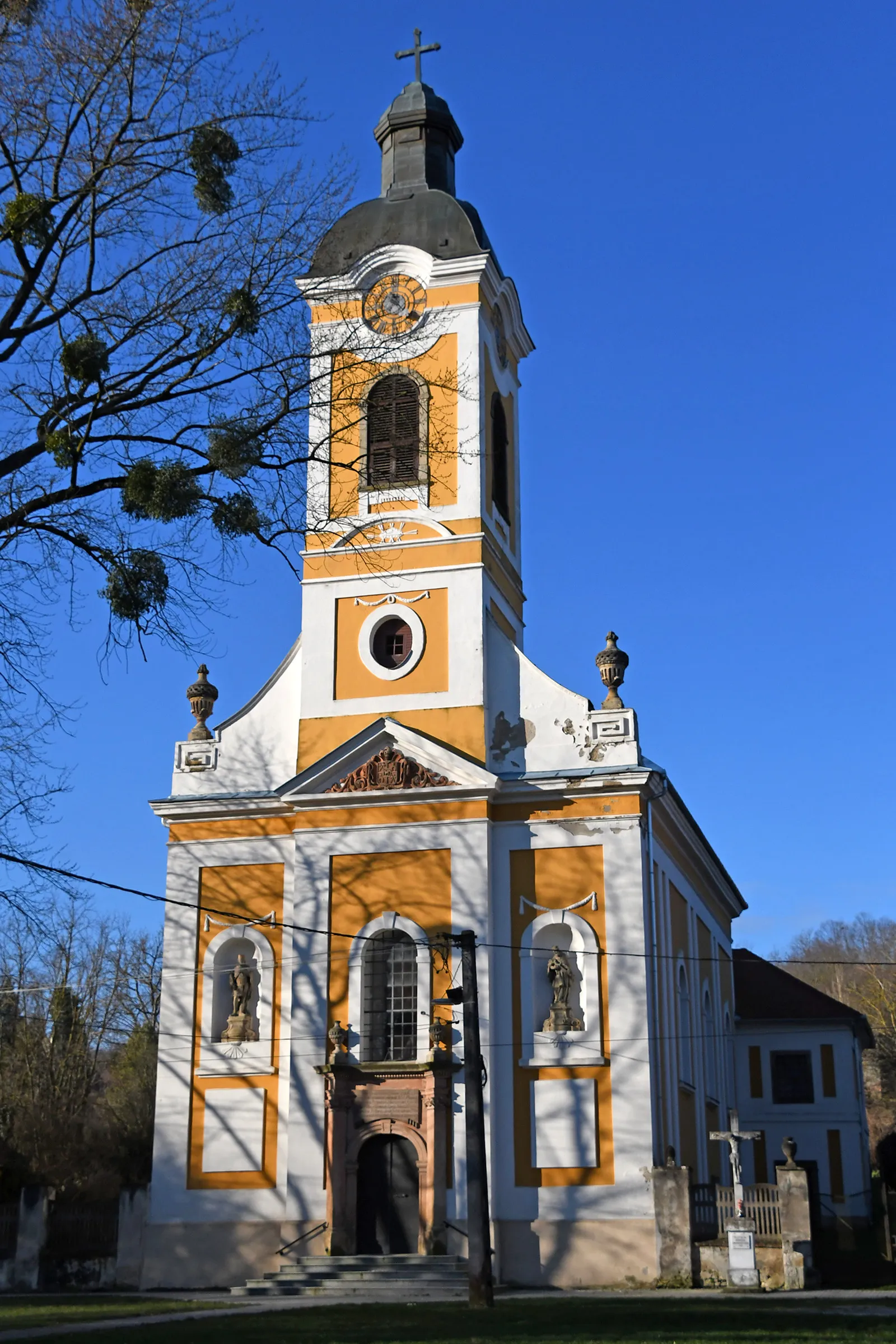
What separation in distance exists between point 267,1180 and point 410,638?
1011 cm

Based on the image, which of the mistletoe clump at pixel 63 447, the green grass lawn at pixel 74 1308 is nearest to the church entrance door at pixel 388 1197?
the green grass lawn at pixel 74 1308

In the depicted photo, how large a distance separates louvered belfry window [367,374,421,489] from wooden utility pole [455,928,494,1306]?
39.4 feet

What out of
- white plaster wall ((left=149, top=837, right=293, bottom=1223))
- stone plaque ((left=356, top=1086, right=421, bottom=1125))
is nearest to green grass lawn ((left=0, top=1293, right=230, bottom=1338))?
white plaster wall ((left=149, top=837, right=293, bottom=1223))

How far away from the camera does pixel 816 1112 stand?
40531mm

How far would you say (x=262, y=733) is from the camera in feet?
97.7

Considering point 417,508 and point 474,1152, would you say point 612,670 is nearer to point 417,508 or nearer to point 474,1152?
point 417,508

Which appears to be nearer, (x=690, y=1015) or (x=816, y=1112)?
(x=690, y=1015)

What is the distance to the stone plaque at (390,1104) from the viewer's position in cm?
2595

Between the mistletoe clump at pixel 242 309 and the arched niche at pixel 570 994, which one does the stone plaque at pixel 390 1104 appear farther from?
the mistletoe clump at pixel 242 309

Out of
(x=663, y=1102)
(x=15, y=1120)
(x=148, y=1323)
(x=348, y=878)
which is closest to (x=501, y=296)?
(x=348, y=878)

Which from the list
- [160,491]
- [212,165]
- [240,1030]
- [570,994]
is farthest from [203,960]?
[212,165]

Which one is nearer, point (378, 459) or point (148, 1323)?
point (148, 1323)

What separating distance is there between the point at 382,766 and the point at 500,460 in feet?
26.2

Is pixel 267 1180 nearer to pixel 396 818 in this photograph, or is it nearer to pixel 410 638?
pixel 396 818
